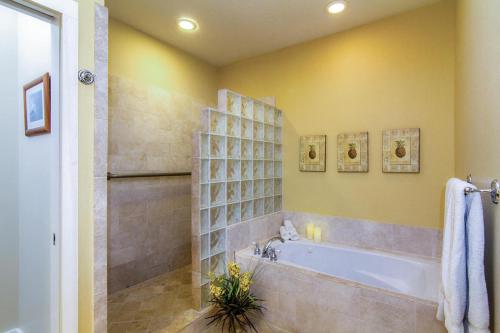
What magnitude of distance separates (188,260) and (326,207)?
1.78m

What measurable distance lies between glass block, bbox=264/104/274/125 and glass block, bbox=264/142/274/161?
0.25m

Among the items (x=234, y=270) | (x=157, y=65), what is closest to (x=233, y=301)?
(x=234, y=270)

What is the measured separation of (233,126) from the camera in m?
2.47

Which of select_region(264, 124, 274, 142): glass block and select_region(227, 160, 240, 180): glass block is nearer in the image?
select_region(227, 160, 240, 180): glass block

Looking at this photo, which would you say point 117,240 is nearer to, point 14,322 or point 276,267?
point 14,322

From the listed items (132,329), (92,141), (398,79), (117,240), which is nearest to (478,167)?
(398,79)

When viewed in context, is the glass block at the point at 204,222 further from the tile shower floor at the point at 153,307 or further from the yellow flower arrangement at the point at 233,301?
the tile shower floor at the point at 153,307

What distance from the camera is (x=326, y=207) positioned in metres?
2.79

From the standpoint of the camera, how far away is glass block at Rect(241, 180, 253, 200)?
2.61 metres

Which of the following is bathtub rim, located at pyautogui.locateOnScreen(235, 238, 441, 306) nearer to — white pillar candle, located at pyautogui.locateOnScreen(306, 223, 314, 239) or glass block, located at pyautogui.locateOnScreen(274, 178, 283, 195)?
white pillar candle, located at pyautogui.locateOnScreen(306, 223, 314, 239)

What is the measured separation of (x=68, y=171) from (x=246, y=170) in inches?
64.9

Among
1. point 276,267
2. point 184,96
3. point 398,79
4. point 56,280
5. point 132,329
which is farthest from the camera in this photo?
point 184,96

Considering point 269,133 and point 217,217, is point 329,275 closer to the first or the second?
point 217,217

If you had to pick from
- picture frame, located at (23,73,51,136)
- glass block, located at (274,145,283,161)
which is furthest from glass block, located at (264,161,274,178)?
picture frame, located at (23,73,51,136)
